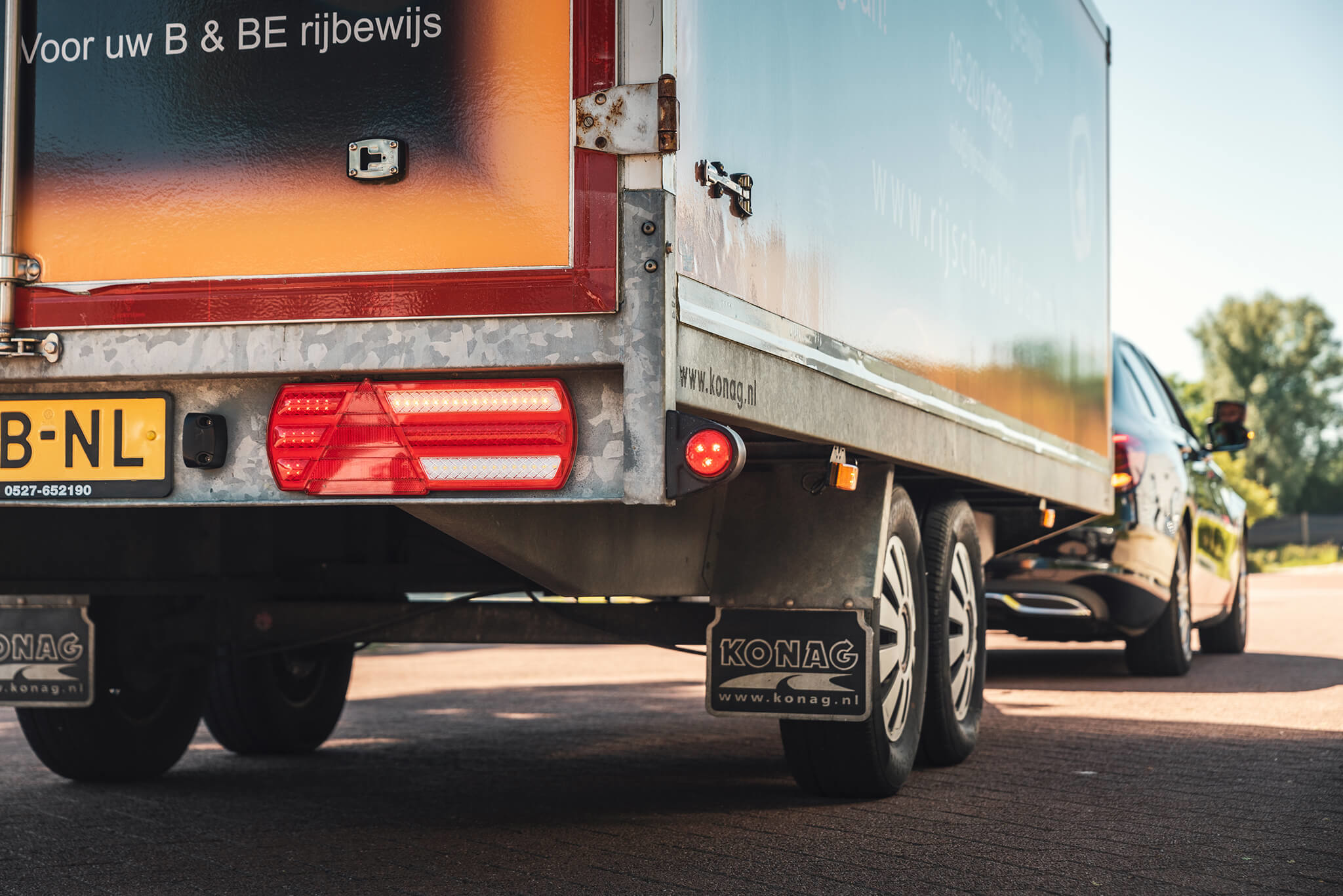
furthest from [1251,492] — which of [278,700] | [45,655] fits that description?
[45,655]

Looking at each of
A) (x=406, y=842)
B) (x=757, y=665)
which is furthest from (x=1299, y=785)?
(x=406, y=842)

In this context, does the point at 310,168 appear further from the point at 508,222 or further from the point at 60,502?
the point at 60,502

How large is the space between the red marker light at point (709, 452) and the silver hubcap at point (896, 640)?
166 cm

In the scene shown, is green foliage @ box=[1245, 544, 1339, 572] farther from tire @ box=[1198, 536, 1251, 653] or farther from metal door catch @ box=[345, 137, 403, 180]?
metal door catch @ box=[345, 137, 403, 180]

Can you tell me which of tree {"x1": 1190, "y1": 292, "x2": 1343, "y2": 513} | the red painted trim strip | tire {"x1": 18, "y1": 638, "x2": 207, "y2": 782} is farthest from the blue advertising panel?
tree {"x1": 1190, "y1": 292, "x2": 1343, "y2": 513}

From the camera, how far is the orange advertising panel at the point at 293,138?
12.3 ft

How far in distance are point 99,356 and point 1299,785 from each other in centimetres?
438

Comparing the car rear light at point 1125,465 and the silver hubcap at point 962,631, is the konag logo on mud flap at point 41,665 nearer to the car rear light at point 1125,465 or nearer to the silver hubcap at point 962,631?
the silver hubcap at point 962,631

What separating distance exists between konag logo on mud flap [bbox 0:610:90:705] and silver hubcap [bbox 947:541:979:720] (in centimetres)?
305

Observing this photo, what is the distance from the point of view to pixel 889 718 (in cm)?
549

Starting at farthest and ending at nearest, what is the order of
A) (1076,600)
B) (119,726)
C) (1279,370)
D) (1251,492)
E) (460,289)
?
(1279,370), (1251,492), (1076,600), (119,726), (460,289)

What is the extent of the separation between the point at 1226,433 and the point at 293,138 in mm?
8902

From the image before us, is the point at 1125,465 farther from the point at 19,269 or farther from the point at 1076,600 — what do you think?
the point at 19,269

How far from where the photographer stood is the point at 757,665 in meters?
4.85
